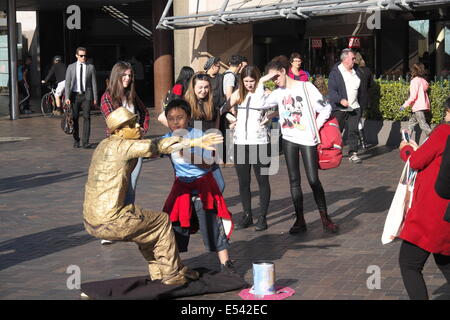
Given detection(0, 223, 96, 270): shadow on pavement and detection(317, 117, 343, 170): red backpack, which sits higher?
detection(317, 117, 343, 170): red backpack

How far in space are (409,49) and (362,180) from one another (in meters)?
10.5

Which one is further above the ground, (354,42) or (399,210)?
(354,42)

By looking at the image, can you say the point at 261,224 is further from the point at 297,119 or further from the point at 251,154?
the point at 297,119

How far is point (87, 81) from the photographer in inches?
634

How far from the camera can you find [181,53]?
2231 cm

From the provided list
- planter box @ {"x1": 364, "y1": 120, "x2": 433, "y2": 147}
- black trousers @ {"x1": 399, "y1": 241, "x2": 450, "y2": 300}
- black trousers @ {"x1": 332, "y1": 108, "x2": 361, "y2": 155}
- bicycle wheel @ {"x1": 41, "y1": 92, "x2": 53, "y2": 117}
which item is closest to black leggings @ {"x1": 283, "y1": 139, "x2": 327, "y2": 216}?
black trousers @ {"x1": 399, "y1": 241, "x2": 450, "y2": 300}

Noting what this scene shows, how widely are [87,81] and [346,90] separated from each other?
491 centimetres

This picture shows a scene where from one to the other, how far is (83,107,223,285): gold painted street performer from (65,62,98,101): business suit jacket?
31.7 feet

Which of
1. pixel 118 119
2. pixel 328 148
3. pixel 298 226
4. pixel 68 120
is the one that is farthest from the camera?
pixel 68 120

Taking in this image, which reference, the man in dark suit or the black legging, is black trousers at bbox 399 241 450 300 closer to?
the black legging

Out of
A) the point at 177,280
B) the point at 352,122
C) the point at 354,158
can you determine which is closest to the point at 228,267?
the point at 177,280

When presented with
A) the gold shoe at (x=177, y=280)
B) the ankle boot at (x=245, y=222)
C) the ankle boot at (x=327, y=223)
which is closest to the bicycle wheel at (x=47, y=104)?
the ankle boot at (x=245, y=222)

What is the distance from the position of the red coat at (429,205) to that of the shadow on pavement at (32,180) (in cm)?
725

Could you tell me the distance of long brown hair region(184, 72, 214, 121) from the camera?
8148 millimetres
